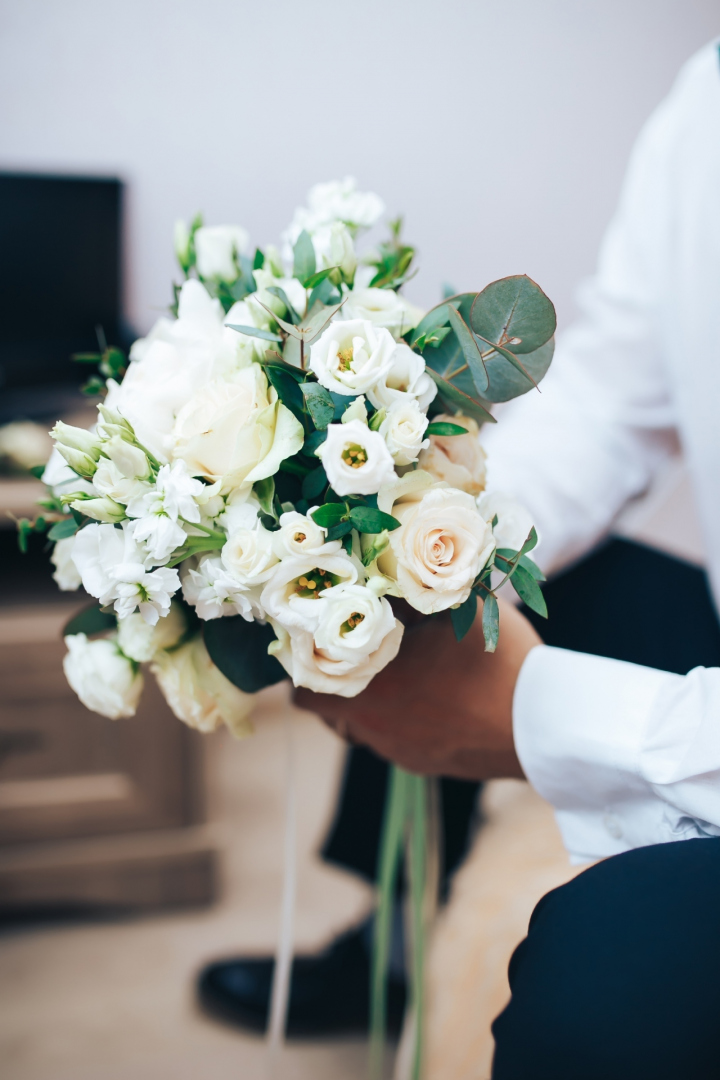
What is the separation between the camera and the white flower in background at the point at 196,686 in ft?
1.69

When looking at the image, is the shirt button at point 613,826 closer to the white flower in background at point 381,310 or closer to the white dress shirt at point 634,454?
the white dress shirt at point 634,454

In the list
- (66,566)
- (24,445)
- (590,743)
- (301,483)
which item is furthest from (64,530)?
(24,445)

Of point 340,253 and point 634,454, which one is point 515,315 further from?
point 634,454

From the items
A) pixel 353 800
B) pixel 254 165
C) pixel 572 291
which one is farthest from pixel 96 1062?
pixel 572 291

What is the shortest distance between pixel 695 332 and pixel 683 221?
4.9 inches

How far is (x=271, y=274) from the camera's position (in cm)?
53

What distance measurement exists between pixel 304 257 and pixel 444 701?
0.32m

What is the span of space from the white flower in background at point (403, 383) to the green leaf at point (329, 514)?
0.07m

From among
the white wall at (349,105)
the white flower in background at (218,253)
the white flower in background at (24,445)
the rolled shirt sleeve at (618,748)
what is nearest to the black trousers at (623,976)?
the rolled shirt sleeve at (618,748)

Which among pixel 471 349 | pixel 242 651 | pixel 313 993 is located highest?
pixel 471 349

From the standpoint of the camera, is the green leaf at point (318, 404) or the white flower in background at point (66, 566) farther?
the white flower in background at point (66, 566)

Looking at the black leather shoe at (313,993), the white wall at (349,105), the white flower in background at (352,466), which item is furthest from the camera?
the white wall at (349,105)

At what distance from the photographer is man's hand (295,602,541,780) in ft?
1.79

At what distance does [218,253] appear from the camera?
0.58m
